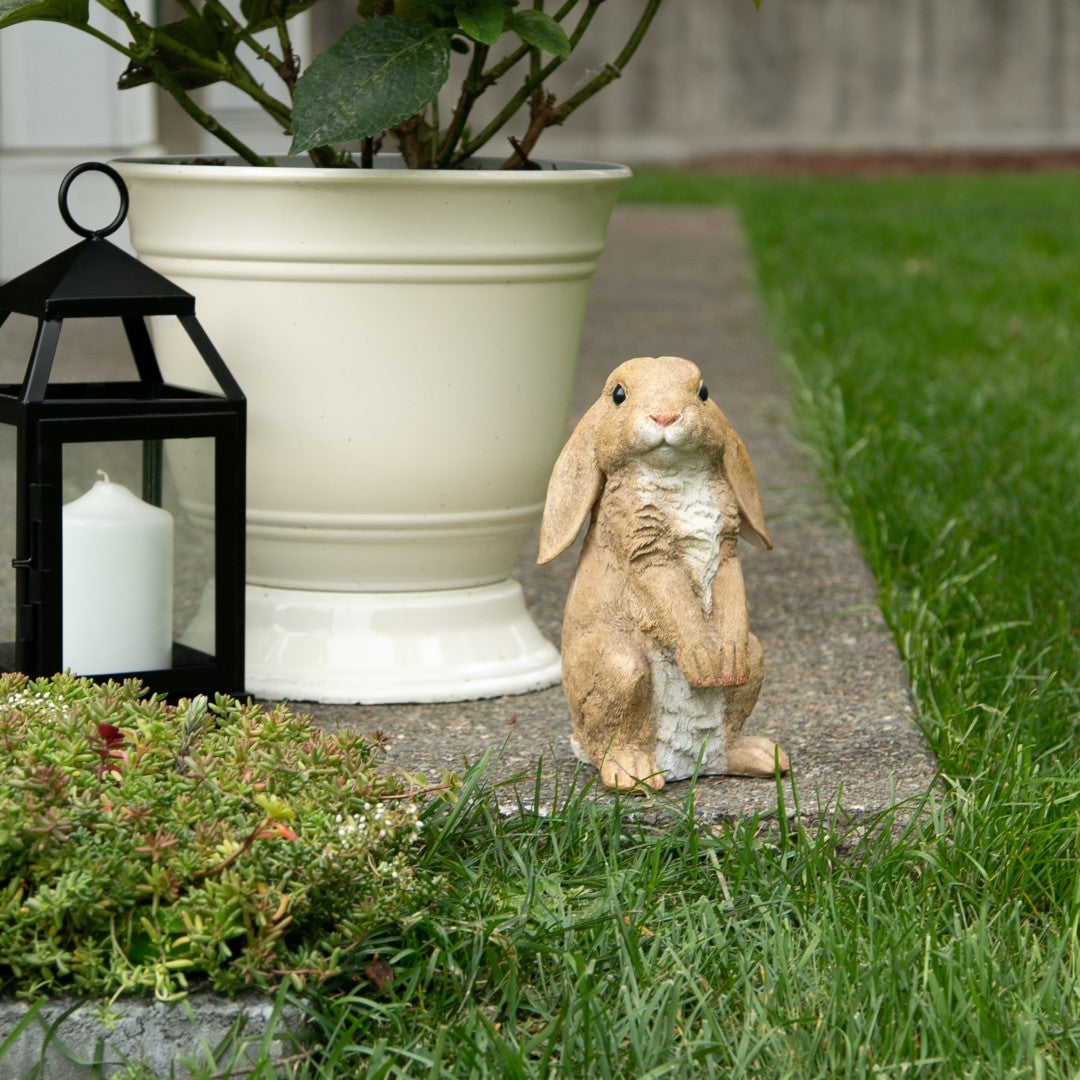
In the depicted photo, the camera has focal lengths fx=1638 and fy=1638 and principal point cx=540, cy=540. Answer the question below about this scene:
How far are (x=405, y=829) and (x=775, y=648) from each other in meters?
0.90

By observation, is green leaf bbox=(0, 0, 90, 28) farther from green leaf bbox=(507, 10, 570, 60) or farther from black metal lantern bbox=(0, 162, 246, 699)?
green leaf bbox=(507, 10, 570, 60)

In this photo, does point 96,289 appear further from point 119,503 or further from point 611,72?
point 611,72

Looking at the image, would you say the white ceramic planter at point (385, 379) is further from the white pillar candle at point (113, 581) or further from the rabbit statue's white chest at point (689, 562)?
the rabbit statue's white chest at point (689, 562)

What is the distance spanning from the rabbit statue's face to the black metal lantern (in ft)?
1.42

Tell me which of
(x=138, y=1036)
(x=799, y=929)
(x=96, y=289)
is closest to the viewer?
(x=138, y=1036)

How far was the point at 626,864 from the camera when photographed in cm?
159

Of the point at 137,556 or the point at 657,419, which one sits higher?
the point at 657,419

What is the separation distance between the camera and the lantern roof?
1786mm

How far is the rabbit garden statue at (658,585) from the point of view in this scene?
1.68m

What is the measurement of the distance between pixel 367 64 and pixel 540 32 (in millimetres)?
202

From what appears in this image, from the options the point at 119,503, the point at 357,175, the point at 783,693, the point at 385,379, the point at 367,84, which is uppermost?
the point at 367,84

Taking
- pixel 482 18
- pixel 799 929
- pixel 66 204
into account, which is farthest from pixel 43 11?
pixel 799 929

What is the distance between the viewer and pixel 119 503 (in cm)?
184

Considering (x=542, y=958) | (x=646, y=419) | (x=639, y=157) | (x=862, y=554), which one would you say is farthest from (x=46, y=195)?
(x=639, y=157)
